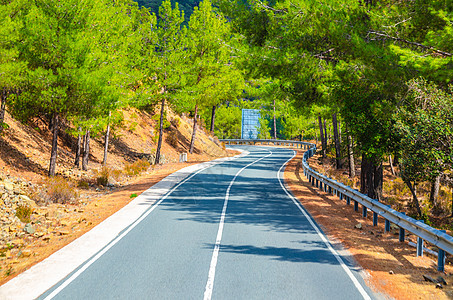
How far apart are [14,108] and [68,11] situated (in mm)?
5794

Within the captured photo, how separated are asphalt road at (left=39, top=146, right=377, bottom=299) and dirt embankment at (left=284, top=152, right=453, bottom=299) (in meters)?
0.46

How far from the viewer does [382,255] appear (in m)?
9.70

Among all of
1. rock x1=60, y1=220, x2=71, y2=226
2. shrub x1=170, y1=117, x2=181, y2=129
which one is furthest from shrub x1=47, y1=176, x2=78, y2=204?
shrub x1=170, y1=117, x2=181, y2=129

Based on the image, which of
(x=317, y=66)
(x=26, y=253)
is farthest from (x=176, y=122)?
(x=26, y=253)

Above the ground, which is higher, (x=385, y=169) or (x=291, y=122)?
(x=291, y=122)

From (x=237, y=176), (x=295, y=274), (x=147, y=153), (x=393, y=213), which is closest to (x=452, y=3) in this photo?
(x=393, y=213)

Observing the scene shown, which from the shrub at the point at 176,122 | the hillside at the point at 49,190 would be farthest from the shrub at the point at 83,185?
the shrub at the point at 176,122

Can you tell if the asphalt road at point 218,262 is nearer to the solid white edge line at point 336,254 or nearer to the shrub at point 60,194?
the solid white edge line at point 336,254

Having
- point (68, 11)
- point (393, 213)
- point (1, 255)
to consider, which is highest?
point (68, 11)

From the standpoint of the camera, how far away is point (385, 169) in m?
40.1

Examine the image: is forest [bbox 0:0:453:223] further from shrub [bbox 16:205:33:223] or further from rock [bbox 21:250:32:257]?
rock [bbox 21:250:32:257]

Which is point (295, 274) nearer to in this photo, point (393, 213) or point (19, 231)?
point (393, 213)

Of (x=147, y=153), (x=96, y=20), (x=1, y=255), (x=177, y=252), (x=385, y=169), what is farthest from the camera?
(x=385, y=169)

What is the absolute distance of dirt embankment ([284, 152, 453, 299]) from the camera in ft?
24.6
